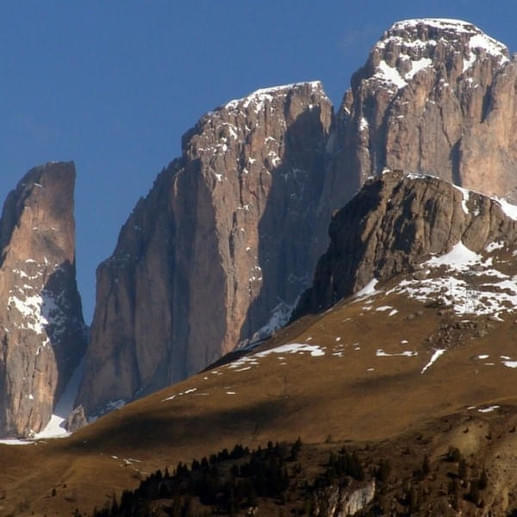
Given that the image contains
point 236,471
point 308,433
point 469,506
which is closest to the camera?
point 469,506

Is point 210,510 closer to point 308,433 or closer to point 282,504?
point 282,504

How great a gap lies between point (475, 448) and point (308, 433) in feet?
333

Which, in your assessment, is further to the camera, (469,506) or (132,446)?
(132,446)

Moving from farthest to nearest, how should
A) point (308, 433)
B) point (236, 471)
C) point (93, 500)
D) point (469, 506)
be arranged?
point (308, 433) < point (93, 500) < point (236, 471) < point (469, 506)

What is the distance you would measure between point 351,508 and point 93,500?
2043 inches

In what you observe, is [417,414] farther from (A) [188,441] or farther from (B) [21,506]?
(B) [21,506]

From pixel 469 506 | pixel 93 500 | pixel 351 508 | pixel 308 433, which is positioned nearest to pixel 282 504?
pixel 351 508

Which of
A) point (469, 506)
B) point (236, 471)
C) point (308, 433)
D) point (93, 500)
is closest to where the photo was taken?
point (469, 506)

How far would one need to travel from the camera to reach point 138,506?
8994 cm

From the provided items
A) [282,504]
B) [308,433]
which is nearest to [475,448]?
[282,504]

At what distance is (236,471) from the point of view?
308ft

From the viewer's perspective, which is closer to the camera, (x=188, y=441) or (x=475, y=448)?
(x=475, y=448)

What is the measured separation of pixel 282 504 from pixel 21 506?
5374 centimetres

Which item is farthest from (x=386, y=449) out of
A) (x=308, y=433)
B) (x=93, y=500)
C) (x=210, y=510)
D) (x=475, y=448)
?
(x=308, y=433)
